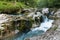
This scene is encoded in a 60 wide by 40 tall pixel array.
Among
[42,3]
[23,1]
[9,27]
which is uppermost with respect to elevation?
[9,27]

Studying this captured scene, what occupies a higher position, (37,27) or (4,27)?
(4,27)

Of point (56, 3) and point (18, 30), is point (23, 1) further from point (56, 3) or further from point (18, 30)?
point (18, 30)

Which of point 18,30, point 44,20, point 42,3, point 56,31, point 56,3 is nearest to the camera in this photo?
point 56,31

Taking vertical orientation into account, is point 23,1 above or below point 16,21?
below

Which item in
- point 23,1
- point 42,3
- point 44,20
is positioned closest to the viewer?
point 44,20

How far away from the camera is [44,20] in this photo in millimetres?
28094

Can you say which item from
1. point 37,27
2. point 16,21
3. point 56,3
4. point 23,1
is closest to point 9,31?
point 16,21

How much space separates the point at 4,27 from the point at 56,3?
21.7 m

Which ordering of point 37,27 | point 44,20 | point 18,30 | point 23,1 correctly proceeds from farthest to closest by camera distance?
1. point 23,1
2. point 44,20
3. point 37,27
4. point 18,30

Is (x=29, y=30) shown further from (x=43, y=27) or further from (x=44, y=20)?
(x=44, y=20)

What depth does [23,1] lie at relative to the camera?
192 ft

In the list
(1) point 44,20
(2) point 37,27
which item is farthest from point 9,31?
(1) point 44,20

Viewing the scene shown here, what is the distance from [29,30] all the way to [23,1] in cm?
3719

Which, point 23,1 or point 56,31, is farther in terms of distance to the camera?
point 23,1
